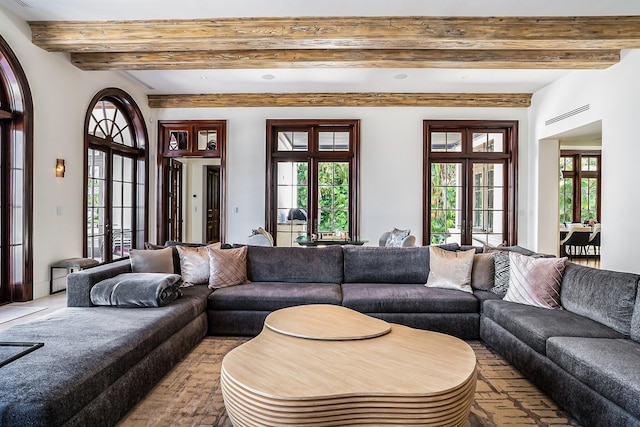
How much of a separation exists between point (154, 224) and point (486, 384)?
641 cm

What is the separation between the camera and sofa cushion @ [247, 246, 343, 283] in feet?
12.6

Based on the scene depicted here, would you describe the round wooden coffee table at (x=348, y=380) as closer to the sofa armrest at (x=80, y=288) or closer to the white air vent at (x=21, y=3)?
the sofa armrest at (x=80, y=288)

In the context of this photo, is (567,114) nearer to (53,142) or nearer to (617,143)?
(617,143)

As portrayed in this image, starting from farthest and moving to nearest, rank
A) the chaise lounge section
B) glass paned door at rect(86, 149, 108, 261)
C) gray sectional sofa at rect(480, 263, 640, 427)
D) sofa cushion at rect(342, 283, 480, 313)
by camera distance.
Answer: glass paned door at rect(86, 149, 108, 261), sofa cushion at rect(342, 283, 480, 313), gray sectional sofa at rect(480, 263, 640, 427), the chaise lounge section

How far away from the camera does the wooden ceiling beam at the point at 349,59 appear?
187 inches

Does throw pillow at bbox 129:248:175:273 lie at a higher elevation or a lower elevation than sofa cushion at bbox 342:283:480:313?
higher

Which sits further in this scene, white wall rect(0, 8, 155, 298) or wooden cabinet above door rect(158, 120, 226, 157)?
wooden cabinet above door rect(158, 120, 226, 157)

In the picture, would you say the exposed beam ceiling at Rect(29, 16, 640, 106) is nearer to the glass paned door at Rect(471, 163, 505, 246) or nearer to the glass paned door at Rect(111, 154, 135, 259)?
the glass paned door at Rect(111, 154, 135, 259)

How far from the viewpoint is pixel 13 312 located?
3807 millimetres

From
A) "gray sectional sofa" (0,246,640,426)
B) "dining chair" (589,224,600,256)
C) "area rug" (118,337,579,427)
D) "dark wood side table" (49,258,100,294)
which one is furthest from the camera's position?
"dining chair" (589,224,600,256)

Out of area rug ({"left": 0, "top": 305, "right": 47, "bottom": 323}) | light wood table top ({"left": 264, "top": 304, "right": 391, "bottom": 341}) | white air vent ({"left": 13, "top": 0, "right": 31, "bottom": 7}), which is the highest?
white air vent ({"left": 13, "top": 0, "right": 31, "bottom": 7})

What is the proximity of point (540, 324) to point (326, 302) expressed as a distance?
1611 millimetres

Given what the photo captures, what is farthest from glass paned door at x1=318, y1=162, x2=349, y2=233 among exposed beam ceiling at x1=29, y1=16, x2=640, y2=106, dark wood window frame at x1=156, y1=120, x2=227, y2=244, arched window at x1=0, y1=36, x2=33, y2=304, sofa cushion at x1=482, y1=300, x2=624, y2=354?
arched window at x1=0, y1=36, x2=33, y2=304

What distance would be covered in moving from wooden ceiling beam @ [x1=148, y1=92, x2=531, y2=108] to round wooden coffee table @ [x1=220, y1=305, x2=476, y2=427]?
5.42 m
